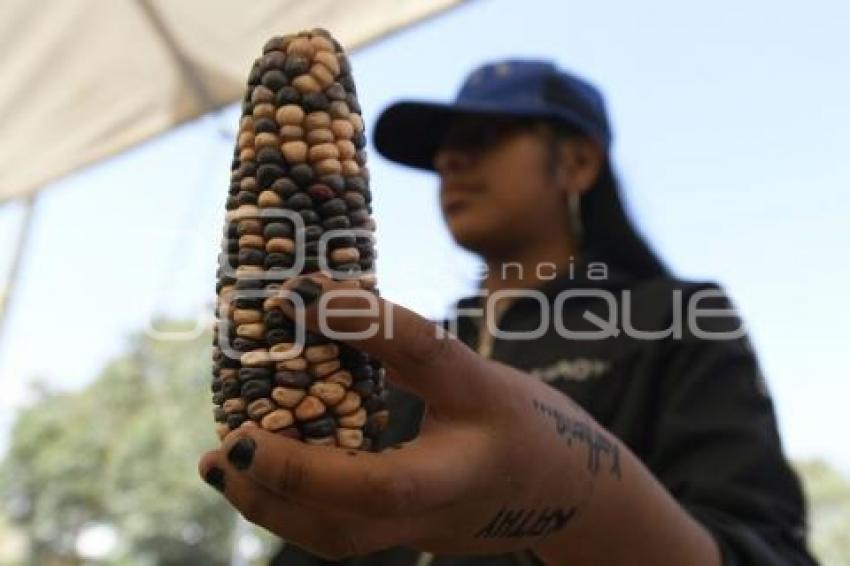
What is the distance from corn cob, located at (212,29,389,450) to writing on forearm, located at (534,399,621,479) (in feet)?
0.36

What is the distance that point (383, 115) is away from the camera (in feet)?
4.44

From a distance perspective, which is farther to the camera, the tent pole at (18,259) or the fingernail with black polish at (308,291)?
the tent pole at (18,259)

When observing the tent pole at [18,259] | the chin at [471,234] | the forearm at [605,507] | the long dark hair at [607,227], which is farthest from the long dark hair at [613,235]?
the tent pole at [18,259]

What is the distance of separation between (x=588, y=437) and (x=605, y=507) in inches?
2.1

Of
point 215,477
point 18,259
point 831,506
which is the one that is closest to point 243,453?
point 215,477

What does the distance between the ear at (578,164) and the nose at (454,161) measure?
0.41 feet

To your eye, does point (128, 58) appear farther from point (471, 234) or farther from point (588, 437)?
point (588, 437)

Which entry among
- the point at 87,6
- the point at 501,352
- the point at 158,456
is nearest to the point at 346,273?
the point at 501,352

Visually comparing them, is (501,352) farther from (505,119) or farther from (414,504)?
(414,504)

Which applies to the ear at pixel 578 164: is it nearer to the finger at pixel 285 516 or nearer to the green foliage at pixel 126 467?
the finger at pixel 285 516

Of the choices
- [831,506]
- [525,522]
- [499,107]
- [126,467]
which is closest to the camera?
[525,522]

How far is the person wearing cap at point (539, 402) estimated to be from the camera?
0.47 meters

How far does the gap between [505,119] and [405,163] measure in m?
0.22

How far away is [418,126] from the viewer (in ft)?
4.31
